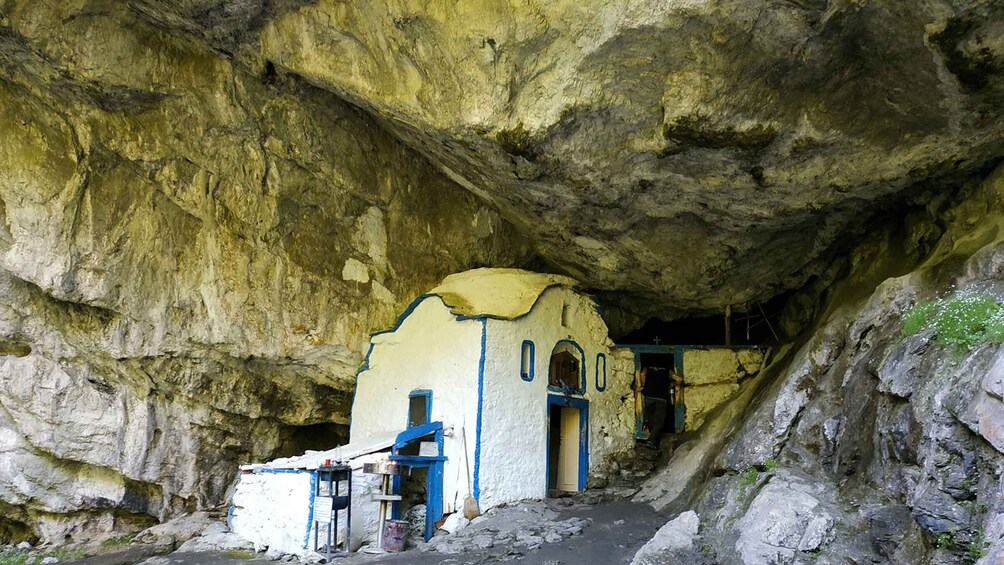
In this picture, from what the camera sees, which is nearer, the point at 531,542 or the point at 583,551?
the point at 583,551

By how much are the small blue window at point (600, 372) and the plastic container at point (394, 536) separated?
5676mm

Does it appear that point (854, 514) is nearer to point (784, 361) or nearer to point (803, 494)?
point (803, 494)

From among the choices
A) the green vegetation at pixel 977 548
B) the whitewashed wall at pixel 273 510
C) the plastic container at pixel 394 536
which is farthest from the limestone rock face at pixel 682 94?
the whitewashed wall at pixel 273 510

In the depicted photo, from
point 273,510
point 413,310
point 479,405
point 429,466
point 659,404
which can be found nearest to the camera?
point 273,510

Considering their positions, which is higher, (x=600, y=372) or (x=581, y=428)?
(x=600, y=372)

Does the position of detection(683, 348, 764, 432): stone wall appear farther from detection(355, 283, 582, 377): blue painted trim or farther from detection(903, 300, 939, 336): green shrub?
detection(903, 300, 939, 336): green shrub

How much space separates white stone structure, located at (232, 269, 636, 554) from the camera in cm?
1184

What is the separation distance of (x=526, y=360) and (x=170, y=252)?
7.17 meters

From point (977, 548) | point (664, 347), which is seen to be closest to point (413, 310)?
point (664, 347)

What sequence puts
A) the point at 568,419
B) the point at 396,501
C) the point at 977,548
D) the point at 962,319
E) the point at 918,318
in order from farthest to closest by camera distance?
the point at 568,419 < the point at 396,501 < the point at 918,318 < the point at 962,319 < the point at 977,548

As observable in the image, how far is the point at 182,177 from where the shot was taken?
1262cm

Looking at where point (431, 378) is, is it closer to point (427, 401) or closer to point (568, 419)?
point (427, 401)

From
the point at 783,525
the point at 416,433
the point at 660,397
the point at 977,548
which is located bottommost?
the point at 783,525

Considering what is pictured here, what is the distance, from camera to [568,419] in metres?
14.7
